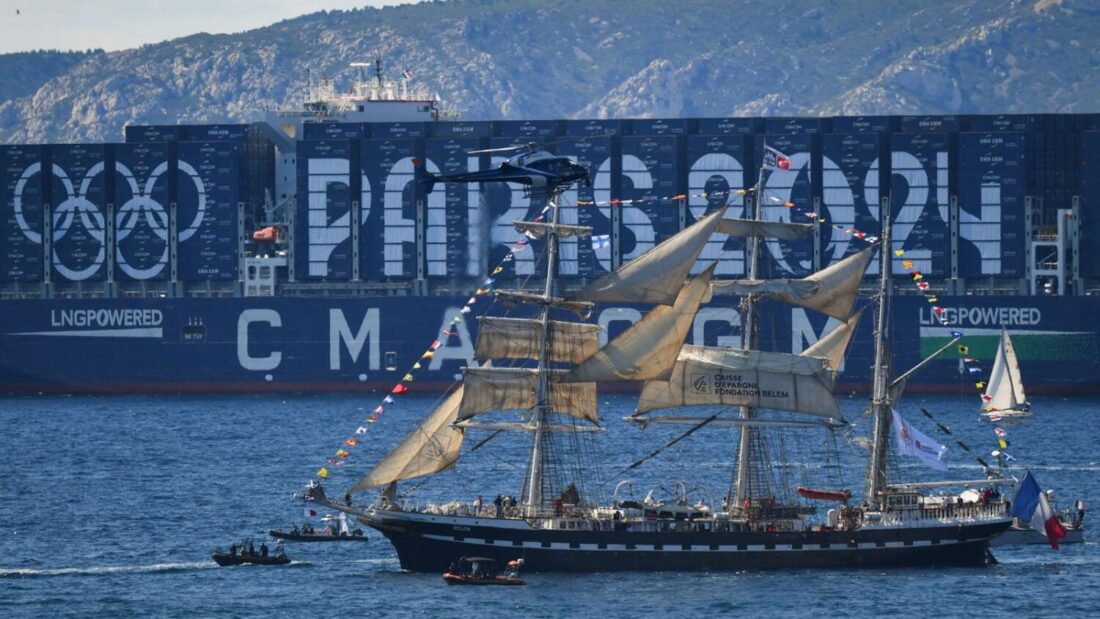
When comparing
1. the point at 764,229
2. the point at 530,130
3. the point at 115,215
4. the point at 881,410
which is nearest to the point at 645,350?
the point at 764,229

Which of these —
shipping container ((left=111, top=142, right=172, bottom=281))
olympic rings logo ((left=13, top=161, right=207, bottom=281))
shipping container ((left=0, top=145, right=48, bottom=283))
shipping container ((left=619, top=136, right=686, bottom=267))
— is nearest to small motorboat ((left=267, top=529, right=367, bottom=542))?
shipping container ((left=619, top=136, right=686, bottom=267))

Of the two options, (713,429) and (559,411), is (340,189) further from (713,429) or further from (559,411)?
(559,411)

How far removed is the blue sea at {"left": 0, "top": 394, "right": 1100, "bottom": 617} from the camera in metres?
54.3

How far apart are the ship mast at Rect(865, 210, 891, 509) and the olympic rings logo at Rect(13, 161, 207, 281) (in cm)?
6812

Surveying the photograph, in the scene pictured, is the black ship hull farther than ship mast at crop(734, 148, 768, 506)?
No

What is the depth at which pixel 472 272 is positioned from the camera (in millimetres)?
120125

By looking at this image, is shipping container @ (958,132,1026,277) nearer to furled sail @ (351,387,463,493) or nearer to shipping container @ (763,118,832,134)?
shipping container @ (763,118,832,134)

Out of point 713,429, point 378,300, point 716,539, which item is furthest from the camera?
point 378,300

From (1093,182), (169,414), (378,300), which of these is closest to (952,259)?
(1093,182)

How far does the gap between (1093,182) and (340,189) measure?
39.5 metres

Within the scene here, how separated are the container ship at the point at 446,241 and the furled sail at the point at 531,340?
2070 inches

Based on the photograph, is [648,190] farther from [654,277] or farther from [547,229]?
[654,277]

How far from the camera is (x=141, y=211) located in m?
125

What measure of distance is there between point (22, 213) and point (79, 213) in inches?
125
